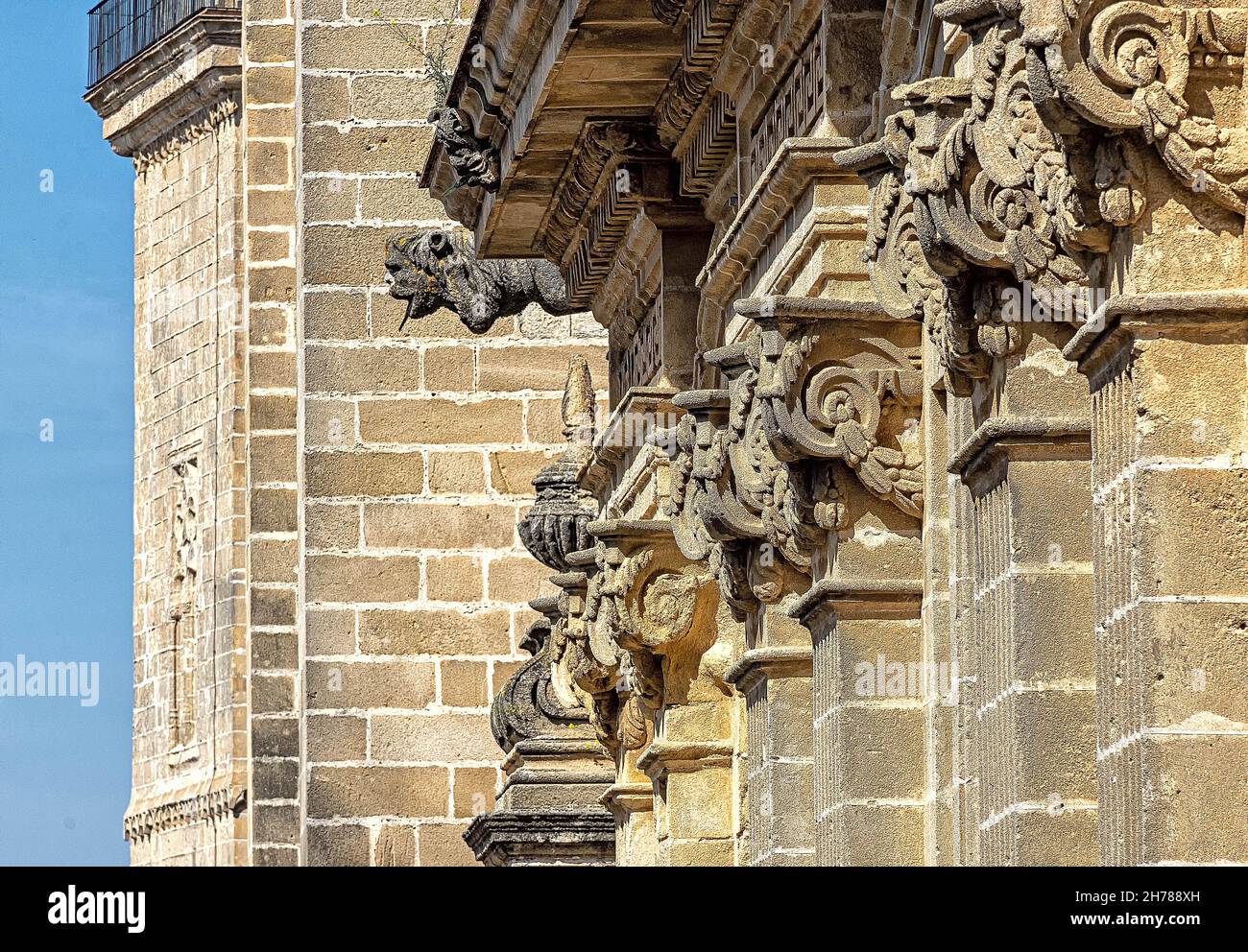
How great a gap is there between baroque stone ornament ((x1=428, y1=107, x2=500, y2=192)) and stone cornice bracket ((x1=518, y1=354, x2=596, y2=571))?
172 cm

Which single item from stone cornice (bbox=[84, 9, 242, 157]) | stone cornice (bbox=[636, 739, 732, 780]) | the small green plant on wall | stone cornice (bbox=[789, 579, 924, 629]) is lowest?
stone cornice (bbox=[636, 739, 732, 780])

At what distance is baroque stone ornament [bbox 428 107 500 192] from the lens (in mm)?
12750

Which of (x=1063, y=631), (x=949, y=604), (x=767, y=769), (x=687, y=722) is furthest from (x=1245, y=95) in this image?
(x=687, y=722)

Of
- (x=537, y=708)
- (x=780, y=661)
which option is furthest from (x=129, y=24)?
(x=780, y=661)

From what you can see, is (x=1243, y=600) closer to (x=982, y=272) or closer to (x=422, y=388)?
(x=982, y=272)

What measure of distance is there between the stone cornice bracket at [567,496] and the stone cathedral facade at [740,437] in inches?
0.9

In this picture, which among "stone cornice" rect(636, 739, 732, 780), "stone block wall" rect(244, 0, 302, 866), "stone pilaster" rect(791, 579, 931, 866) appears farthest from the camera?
"stone block wall" rect(244, 0, 302, 866)

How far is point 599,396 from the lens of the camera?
59.9 feet

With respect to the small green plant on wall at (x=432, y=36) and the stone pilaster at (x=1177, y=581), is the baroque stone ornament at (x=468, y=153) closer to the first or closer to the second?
the small green plant on wall at (x=432, y=36)

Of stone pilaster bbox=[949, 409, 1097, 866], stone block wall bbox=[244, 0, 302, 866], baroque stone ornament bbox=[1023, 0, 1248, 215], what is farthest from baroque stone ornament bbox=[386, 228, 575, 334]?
baroque stone ornament bbox=[1023, 0, 1248, 215]

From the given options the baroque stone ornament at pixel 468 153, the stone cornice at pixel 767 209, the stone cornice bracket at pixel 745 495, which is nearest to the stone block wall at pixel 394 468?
the baroque stone ornament at pixel 468 153

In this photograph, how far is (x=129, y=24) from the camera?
Answer: 30922 mm

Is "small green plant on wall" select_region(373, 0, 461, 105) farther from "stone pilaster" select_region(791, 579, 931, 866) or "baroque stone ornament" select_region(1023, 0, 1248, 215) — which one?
"baroque stone ornament" select_region(1023, 0, 1248, 215)

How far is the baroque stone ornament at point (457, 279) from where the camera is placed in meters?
16.4
